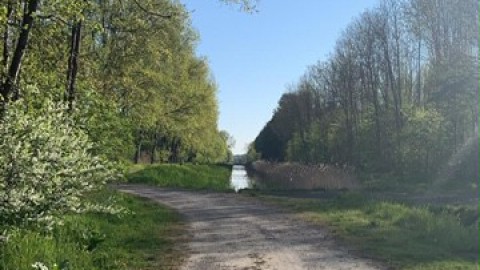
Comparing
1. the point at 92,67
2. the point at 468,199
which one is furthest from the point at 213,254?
the point at 468,199

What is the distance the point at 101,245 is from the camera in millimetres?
11656

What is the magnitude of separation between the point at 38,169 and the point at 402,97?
49.4 m

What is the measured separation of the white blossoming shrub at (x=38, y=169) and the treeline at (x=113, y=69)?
2.61ft

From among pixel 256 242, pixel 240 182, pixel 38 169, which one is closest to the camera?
pixel 38 169

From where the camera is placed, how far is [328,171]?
42312mm

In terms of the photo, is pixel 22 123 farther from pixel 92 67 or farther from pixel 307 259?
pixel 92 67

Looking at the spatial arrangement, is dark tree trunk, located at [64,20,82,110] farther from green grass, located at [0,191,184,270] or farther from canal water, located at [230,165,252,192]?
canal water, located at [230,165,252,192]

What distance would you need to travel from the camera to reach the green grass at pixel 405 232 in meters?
10.8

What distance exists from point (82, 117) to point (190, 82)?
33597 mm

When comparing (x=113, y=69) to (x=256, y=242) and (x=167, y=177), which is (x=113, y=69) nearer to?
(x=167, y=177)

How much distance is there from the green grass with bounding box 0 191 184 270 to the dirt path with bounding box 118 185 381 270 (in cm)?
67

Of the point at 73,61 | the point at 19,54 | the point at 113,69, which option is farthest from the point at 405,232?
the point at 113,69

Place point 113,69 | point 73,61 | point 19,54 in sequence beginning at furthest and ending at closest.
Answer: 1. point 113,69
2. point 73,61
3. point 19,54

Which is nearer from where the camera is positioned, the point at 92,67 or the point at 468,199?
the point at 92,67
